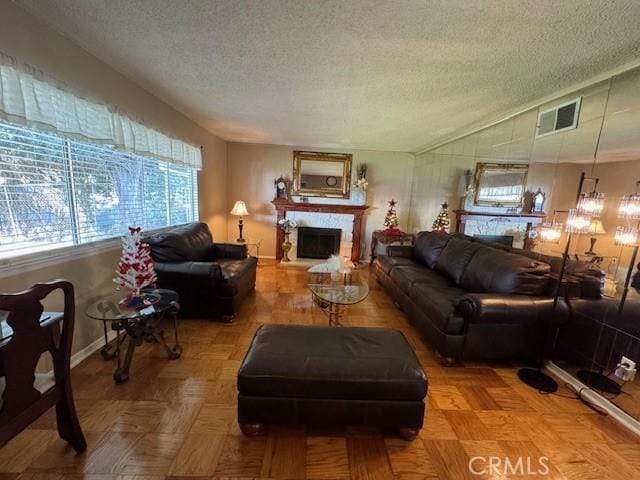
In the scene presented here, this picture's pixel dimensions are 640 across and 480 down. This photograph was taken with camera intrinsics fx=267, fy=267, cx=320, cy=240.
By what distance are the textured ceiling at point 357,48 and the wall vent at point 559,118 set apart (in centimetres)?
17

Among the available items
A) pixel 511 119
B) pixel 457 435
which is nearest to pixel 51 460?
pixel 457 435

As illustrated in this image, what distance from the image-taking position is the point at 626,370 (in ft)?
5.60

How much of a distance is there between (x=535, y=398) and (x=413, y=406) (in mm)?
1093

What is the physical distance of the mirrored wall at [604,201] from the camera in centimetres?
174

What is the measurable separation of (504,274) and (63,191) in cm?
344

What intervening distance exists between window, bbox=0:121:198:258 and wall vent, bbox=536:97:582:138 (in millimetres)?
3799

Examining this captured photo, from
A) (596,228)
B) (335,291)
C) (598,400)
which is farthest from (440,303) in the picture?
(596,228)

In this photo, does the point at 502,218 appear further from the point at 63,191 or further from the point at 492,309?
the point at 63,191

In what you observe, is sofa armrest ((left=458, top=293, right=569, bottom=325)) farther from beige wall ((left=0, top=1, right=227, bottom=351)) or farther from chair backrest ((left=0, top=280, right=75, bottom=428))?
beige wall ((left=0, top=1, right=227, bottom=351))

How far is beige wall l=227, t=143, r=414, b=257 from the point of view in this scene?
5109 millimetres

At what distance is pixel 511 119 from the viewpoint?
9.27ft

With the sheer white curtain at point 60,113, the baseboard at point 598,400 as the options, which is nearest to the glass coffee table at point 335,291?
the baseboard at point 598,400

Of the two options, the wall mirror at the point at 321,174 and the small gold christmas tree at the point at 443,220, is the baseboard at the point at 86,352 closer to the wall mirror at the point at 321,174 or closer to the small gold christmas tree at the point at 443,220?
the wall mirror at the point at 321,174

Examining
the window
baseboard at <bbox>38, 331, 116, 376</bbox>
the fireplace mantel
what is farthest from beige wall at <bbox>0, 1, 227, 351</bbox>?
the fireplace mantel
